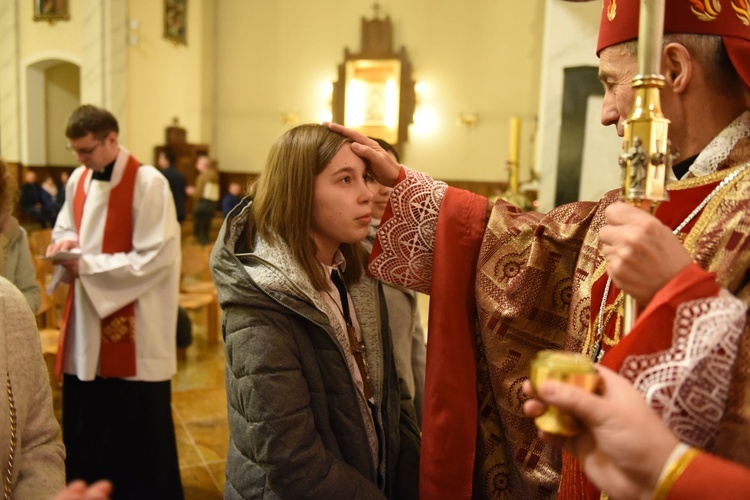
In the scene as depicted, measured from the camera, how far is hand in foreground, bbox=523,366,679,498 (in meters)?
0.74

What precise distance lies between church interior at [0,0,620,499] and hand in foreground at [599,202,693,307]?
8.70 metres

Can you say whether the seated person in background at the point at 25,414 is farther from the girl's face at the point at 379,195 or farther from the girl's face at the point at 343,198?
the girl's face at the point at 379,195

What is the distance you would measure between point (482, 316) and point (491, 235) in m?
0.21

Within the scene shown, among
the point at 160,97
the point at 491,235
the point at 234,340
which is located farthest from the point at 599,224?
the point at 160,97

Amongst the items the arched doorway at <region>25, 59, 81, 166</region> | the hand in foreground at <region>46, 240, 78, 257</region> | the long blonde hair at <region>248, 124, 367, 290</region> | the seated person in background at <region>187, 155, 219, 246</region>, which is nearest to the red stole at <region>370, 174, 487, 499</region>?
the long blonde hair at <region>248, 124, 367, 290</region>

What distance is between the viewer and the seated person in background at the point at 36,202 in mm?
10039

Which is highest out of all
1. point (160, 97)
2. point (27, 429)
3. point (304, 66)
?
point (304, 66)

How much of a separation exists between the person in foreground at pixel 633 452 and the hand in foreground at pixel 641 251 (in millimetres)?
164

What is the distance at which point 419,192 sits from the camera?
1744 millimetres

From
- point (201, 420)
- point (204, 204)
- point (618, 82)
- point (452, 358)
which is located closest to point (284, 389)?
point (452, 358)

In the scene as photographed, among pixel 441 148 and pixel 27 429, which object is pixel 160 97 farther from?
pixel 27 429

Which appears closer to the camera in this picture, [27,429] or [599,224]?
[27,429]

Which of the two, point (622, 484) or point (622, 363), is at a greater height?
point (622, 363)

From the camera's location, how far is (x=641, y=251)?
860 mm
